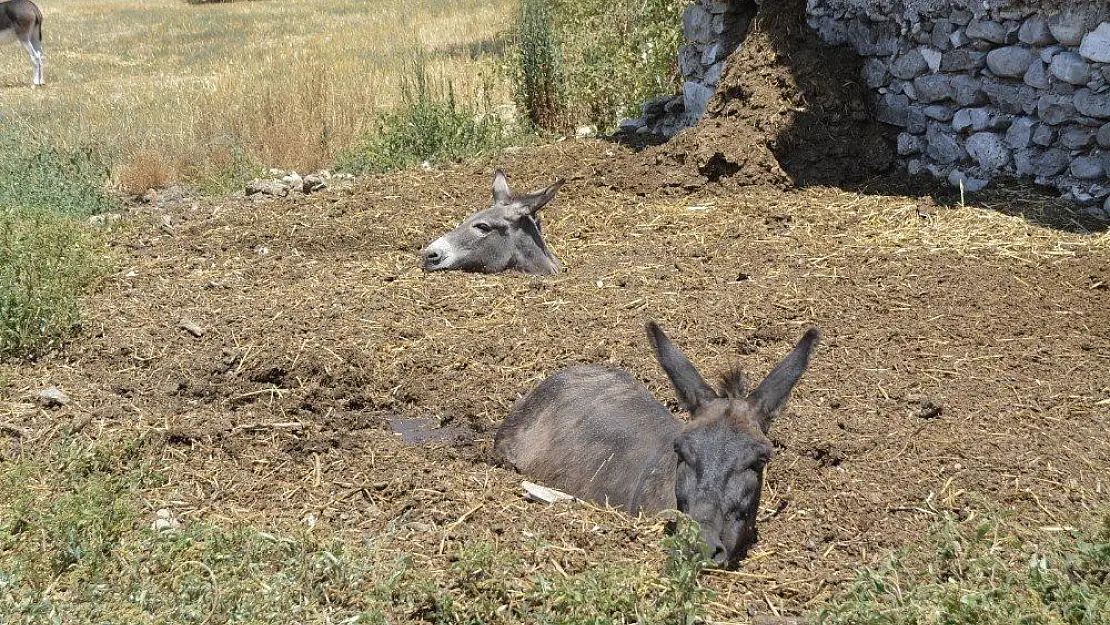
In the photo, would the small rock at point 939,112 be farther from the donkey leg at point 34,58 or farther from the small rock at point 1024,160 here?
the donkey leg at point 34,58

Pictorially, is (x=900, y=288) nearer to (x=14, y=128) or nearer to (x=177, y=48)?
(x=14, y=128)

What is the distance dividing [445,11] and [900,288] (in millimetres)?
23359

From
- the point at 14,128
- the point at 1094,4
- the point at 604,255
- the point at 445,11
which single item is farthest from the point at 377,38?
the point at 1094,4

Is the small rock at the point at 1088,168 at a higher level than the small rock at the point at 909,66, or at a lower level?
lower

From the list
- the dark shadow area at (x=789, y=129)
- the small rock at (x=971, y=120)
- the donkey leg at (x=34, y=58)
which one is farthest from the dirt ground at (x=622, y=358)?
the donkey leg at (x=34, y=58)

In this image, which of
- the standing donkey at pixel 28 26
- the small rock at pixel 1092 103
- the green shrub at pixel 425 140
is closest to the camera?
the small rock at pixel 1092 103

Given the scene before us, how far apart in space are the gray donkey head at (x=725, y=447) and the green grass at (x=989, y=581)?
531 mm

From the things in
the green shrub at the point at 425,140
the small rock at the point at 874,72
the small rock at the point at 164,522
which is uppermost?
the small rock at the point at 874,72

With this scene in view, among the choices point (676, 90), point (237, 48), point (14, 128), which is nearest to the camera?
point (14, 128)

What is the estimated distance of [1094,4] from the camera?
8172mm

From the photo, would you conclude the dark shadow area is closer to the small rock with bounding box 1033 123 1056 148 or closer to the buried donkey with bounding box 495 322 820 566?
the small rock with bounding box 1033 123 1056 148

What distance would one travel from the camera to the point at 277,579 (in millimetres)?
3973

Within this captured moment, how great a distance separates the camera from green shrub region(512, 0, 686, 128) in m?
13.3

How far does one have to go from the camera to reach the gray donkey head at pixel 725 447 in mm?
4164
